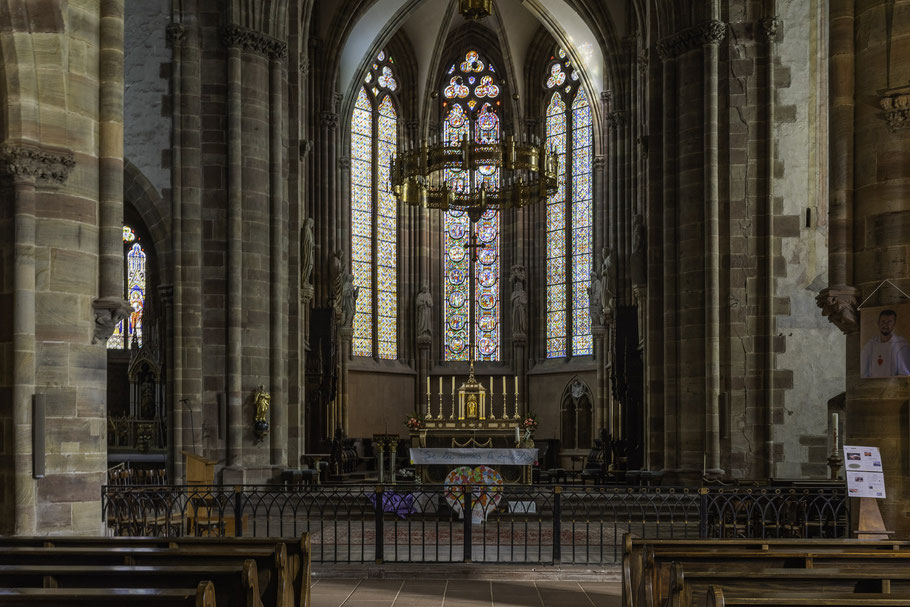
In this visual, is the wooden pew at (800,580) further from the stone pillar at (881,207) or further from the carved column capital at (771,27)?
the carved column capital at (771,27)

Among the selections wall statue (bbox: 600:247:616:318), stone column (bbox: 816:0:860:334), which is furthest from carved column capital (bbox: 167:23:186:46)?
wall statue (bbox: 600:247:616:318)

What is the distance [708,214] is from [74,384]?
466 inches

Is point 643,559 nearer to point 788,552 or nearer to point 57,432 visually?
point 788,552

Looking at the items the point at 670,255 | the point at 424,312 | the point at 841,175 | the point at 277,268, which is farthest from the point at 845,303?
the point at 424,312

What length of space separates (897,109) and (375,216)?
85.6ft

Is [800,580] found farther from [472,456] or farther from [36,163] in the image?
[472,456]

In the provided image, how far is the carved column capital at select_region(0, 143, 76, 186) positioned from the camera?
1205cm

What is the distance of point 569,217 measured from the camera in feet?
120

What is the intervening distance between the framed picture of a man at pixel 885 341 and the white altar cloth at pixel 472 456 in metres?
9.41

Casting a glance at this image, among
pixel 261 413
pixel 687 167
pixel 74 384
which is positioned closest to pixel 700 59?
pixel 687 167

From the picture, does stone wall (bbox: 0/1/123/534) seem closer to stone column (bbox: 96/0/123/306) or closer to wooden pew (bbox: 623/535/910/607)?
stone column (bbox: 96/0/123/306)

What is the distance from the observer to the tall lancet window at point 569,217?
35.9 metres

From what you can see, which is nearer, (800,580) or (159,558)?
(800,580)

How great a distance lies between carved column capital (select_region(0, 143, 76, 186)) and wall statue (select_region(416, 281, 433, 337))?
2468cm
